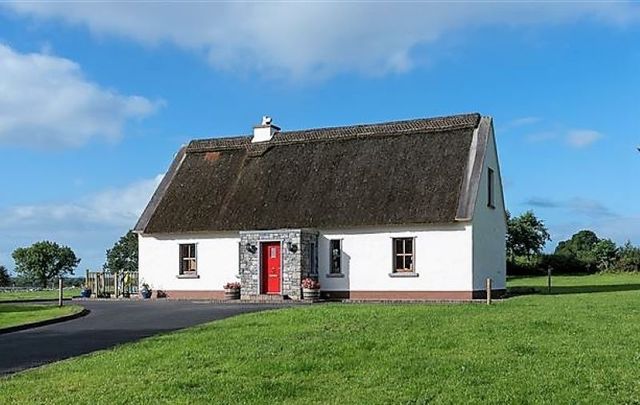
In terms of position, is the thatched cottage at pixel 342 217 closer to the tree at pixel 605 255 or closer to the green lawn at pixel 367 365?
the green lawn at pixel 367 365

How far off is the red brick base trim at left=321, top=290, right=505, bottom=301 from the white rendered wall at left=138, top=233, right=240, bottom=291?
462 cm

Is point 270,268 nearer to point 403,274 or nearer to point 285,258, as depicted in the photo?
point 285,258

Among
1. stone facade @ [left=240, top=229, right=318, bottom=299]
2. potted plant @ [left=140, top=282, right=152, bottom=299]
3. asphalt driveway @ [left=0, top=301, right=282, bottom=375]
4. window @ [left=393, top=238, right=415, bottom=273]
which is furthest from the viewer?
potted plant @ [left=140, top=282, right=152, bottom=299]

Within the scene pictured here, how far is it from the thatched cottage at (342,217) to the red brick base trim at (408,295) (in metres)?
0.05

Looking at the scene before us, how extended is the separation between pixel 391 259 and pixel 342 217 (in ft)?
8.48

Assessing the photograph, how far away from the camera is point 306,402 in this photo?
954 centimetres

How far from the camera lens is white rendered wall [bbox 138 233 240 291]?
1302 inches

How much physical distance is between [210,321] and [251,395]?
979 centimetres

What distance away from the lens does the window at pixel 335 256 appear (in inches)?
1230

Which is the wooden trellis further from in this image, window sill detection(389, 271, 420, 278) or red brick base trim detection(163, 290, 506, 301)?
window sill detection(389, 271, 420, 278)

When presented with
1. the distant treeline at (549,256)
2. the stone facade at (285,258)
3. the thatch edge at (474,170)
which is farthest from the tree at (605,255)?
the stone facade at (285,258)

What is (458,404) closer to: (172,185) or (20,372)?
(20,372)

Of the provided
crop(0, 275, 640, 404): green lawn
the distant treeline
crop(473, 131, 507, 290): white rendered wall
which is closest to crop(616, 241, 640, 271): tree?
the distant treeline

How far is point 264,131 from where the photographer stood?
120 ft
